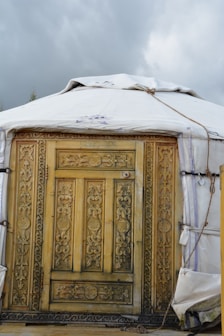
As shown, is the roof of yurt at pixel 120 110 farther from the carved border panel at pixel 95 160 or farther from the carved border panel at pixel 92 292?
the carved border panel at pixel 92 292

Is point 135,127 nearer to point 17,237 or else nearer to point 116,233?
point 116,233

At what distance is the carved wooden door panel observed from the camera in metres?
3.57

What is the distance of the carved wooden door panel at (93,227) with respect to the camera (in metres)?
3.57

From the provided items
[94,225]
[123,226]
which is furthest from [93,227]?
[123,226]

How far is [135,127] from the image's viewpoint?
142 inches

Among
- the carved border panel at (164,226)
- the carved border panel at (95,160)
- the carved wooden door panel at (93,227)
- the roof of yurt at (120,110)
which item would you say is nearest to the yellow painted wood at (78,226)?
the carved wooden door panel at (93,227)

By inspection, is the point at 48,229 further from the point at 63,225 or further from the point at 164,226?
the point at 164,226

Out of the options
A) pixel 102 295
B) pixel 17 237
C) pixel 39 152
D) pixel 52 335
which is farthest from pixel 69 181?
pixel 52 335

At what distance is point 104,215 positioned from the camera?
3645mm

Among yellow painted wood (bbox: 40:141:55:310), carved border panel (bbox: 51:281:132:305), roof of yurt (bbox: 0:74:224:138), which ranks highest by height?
roof of yurt (bbox: 0:74:224:138)

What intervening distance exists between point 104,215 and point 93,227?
0.38 ft

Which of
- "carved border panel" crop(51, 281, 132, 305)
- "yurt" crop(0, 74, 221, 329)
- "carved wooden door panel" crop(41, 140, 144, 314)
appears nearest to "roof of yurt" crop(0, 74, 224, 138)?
"yurt" crop(0, 74, 221, 329)

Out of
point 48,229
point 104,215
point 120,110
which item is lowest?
point 48,229

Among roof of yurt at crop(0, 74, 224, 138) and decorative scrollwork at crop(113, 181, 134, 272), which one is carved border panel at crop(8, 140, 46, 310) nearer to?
roof of yurt at crop(0, 74, 224, 138)
